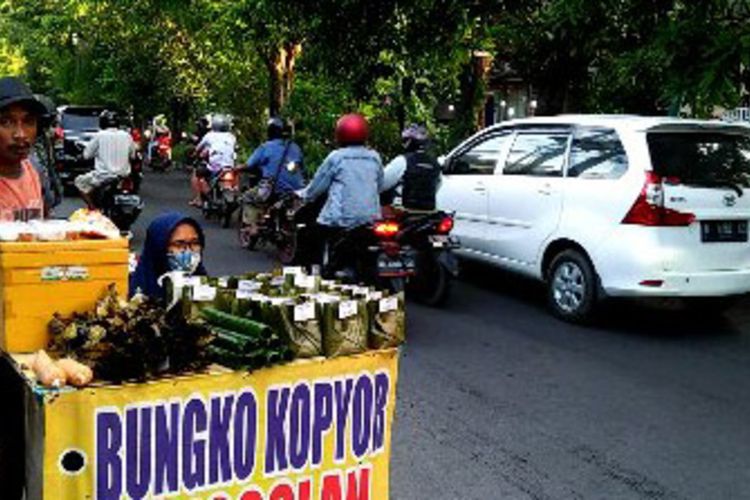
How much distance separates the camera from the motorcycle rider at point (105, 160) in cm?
1168

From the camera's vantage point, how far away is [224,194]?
46.5 ft

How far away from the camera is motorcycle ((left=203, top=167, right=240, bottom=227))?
1407cm

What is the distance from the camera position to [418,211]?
28.2 ft

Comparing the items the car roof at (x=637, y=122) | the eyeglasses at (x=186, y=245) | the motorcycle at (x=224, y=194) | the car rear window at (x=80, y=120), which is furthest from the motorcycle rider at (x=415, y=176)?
the car rear window at (x=80, y=120)

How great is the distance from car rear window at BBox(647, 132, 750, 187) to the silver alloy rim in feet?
3.72

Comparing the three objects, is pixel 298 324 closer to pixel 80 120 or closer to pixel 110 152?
pixel 110 152

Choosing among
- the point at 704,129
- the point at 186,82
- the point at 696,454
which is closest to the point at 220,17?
the point at 186,82

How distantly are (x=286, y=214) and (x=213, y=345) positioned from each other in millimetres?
8124

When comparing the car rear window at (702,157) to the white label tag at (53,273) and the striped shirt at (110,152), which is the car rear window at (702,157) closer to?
the white label tag at (53,273)

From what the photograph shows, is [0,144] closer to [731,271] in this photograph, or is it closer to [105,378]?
[105,378]

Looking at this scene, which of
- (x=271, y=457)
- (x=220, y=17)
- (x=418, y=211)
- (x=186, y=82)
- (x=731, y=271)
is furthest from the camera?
(x=186, y=82)

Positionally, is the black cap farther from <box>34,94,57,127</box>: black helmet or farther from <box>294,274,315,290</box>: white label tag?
<box>294,274,315,290</box>: white label tag

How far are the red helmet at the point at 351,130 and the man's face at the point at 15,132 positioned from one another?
13.7ft

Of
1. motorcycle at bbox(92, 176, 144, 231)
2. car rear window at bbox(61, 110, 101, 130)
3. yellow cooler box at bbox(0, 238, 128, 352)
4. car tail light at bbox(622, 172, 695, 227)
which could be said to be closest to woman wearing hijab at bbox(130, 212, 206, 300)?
yellow cooler box at bbox(0, 238, 128, 352)
